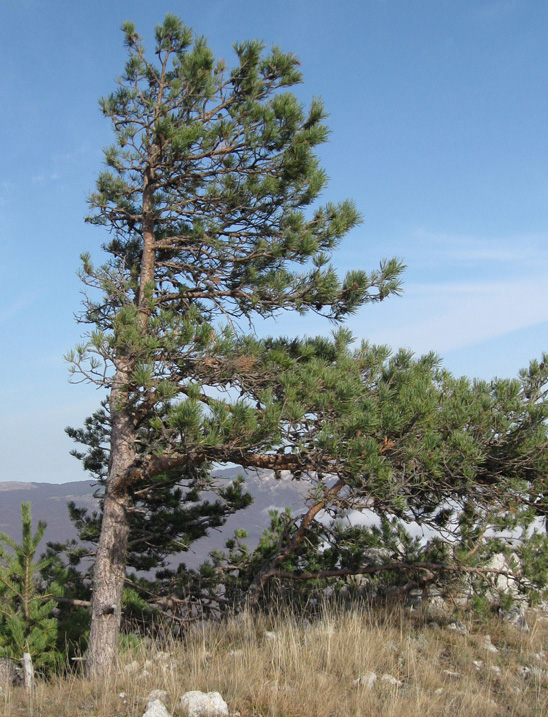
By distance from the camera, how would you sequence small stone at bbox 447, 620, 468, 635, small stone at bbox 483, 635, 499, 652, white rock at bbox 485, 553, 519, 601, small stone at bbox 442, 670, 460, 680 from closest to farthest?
1. small stone at bbox 442, 670, 460, 680
2. small stone at bbox 483, 635, 499, 652
3. white rock at bbox 485, 553, 519, 601
4. small stone at bbox 447, 620, 468, 635

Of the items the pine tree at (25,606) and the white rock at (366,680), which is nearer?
the white rock at (366,680)

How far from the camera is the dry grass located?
5.00 meters

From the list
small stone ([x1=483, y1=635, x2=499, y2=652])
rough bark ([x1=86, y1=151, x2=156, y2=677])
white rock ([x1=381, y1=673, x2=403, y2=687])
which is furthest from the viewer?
small stone ([x1=483, y1=635, x2=499, y2=652])

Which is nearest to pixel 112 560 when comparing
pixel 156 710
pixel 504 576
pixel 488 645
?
pixel 156 710

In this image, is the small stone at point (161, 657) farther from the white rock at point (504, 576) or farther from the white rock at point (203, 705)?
A: the white rock at point (504, 576)

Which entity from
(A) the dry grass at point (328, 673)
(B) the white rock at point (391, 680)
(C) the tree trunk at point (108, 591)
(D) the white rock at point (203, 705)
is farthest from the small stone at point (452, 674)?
(C) the tree trunk at point (108, 591)

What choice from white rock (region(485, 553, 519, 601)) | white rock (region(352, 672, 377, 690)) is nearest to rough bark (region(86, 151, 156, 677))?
white rock (region(352, 672, 377, 690))

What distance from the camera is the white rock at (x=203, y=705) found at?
467 centimetres

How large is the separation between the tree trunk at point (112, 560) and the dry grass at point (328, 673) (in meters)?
0.31

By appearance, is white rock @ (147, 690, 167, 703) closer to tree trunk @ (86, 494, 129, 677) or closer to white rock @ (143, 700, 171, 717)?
white rock @ (143, 700, 171, 717)

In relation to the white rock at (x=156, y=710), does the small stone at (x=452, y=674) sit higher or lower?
lower

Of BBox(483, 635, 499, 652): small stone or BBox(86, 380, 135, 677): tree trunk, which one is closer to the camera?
BBox(86, 380, 135, 677): tree trunk

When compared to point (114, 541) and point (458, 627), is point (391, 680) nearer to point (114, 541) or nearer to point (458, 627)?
point (458, 627)

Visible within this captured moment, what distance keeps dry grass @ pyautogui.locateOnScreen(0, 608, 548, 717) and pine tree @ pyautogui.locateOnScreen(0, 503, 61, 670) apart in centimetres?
57
